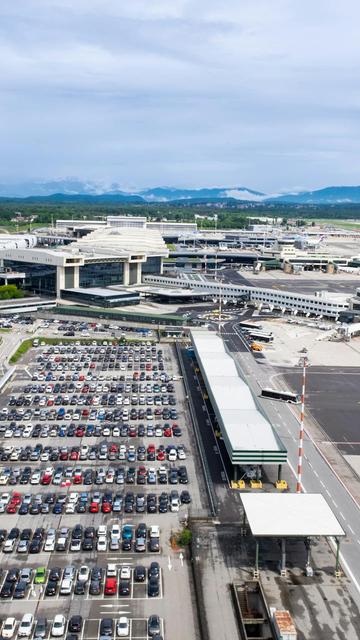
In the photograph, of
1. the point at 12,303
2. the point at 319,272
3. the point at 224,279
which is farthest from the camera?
the point at 319,272

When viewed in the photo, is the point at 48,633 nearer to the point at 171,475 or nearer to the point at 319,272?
the point at 171,475

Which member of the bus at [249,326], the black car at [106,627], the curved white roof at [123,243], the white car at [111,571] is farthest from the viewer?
the curved white roof at [123,243]

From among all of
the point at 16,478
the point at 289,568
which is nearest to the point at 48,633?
the point at 289,568

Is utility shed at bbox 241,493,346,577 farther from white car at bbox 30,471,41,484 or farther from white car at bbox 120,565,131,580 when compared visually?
white car at bbox 30,471,41,484

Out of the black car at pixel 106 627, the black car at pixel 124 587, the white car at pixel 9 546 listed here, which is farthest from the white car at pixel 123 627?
the white car at pixel 9 546

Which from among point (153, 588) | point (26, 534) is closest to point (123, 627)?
point (153, 588)

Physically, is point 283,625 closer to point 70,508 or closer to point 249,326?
point 70,508

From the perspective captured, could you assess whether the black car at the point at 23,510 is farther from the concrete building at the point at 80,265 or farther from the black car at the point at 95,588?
the concrete building at the point at 80,265
